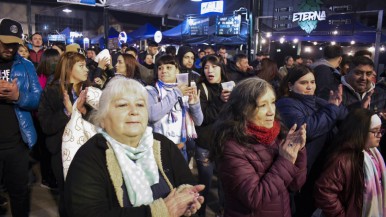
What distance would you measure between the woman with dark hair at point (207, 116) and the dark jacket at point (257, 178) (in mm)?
1569

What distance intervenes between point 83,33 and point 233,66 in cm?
2793

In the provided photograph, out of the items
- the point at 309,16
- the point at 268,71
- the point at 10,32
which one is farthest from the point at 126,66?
the point at 309,16

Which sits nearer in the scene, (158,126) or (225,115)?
(225,115)

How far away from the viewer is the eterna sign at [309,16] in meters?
9.32

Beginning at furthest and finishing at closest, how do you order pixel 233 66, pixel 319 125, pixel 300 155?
pixel 233 66 → pixel 319 125 → pixel 300 155

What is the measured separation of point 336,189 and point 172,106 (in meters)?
1.77

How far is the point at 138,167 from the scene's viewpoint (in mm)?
1916

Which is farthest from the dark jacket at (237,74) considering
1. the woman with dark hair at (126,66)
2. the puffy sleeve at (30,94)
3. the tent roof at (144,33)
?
the tent roof at (144,33)

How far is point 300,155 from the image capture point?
243 centimetres

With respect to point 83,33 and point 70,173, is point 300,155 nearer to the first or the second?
point 70,173

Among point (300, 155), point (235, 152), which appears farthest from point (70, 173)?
point (300, 155)

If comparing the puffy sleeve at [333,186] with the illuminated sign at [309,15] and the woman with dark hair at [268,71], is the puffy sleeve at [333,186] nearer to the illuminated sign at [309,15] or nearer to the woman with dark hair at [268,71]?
the woman with dark hair at [268,71]

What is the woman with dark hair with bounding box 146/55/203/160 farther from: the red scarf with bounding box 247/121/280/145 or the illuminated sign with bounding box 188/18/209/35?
the illuminated sign with bounding box 188/18/209/35

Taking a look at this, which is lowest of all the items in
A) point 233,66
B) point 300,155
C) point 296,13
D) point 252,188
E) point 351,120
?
point 252,188
